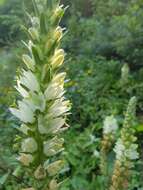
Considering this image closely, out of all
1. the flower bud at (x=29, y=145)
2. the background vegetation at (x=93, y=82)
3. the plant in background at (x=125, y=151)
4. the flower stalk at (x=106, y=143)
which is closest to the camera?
the flower bud at (x=29, y=145)

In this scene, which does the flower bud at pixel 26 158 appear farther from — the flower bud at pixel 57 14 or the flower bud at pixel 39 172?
the flower bud at pixel 57 14

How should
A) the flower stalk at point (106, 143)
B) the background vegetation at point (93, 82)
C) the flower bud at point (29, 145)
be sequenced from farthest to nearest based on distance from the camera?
the background vegetation at point (93, 82)
the flower stalk at point (106, 143)
the flower bud at point (29, 145)

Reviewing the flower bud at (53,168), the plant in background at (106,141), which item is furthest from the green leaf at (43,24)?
the plant in background at (106,141)

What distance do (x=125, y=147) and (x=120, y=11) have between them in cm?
725

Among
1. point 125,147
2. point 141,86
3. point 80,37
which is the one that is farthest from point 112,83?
point 125,147

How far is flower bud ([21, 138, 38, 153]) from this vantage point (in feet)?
5.84

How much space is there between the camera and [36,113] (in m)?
1.78

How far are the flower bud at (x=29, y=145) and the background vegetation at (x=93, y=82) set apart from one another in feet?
7.78

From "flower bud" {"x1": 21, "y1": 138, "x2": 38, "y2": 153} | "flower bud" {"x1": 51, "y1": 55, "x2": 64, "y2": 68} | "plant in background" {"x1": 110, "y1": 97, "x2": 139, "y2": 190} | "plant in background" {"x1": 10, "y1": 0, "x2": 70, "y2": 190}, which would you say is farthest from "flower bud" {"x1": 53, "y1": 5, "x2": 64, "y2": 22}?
"plant in background" {"x1": 110, "y1": 97, "x2": 139, "y2": 190}

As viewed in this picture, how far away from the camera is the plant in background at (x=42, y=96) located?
1697 millimetres

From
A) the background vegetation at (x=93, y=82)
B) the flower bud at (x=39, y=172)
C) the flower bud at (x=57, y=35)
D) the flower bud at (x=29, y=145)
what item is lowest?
the flower bud at (x=39, y=172)

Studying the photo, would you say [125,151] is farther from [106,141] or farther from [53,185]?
[53,185]

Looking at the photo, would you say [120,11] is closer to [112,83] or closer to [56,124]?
[112,83]

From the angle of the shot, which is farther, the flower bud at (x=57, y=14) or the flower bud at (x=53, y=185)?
the flower bud at (x=53, y=185)
